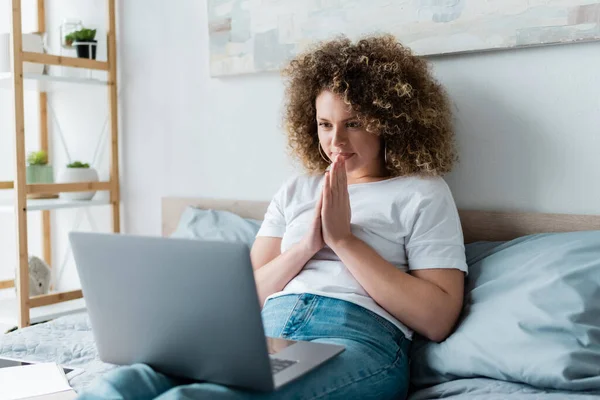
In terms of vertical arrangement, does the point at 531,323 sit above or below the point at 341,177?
below

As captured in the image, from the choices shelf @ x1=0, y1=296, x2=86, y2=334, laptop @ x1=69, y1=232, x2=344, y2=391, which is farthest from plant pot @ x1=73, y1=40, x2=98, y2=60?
laptop @ x1=69, y1=232, x2=344, y2=391

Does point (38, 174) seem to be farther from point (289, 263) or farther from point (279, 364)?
point (279, 364)

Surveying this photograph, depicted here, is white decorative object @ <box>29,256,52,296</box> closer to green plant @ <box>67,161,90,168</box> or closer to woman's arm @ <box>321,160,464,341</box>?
green plant @ <box>67,161,90,168</box>

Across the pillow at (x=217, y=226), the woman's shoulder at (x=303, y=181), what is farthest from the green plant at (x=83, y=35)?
the woman's shoulder at (x=303, y=181)

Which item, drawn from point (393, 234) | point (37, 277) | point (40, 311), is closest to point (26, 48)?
point (37, 277)

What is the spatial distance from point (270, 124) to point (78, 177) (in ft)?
2.65

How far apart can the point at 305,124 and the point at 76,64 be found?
1104 mm

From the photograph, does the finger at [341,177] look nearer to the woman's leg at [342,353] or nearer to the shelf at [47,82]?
the woman's leg at [342,353]

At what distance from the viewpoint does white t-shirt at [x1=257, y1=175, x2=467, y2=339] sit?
141 centimetres

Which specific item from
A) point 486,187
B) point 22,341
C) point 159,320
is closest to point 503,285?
point 486,187

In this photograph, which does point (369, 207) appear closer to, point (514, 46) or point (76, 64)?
point (514, 46)

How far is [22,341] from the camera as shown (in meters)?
1.64

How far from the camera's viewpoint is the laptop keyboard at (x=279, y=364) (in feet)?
3.47

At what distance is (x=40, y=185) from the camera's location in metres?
2.38
